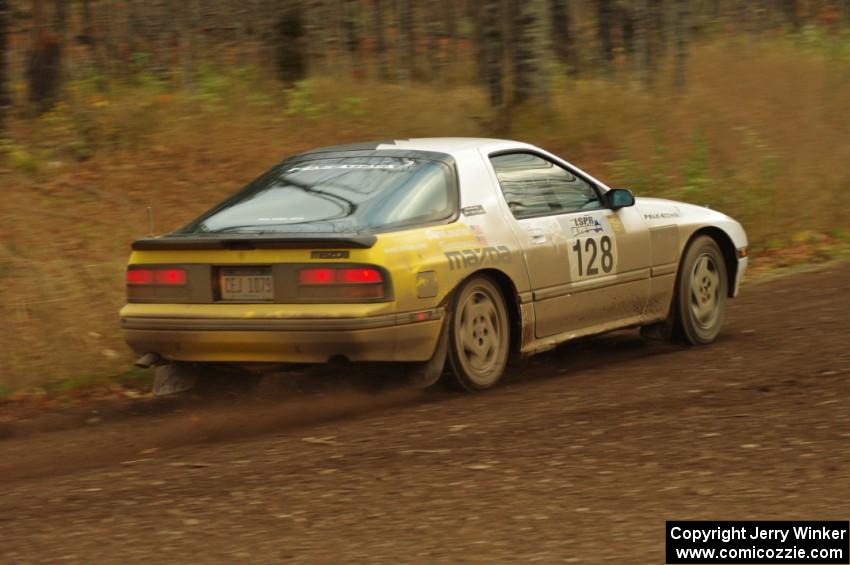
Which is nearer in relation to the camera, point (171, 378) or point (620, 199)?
point (171, 378)

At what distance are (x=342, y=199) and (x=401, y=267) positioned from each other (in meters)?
0.66

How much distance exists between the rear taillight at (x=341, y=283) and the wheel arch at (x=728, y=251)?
10.4ft

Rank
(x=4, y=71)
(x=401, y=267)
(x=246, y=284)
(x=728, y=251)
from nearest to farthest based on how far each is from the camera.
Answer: (x=401, y=267) < (x=246, y=284) < (x=728, y=251) < (x=4, y=71)

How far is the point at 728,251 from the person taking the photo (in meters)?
9.41

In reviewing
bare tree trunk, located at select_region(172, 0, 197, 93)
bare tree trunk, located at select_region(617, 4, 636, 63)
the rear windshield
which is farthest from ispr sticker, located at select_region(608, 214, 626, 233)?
bare tree trunk, located at select_region(617, 4, 636, 63)

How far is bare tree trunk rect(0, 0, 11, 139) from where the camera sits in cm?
1285

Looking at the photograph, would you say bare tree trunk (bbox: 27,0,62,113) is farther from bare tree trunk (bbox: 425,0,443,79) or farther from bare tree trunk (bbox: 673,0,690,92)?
bare tree trunk (bbox: 673,0,690,92)

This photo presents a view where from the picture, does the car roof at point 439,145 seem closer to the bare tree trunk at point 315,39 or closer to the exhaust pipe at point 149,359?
the exhaust pipe at point 149,359

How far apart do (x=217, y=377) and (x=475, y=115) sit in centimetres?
826

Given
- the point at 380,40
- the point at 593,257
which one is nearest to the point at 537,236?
the point at 593,257

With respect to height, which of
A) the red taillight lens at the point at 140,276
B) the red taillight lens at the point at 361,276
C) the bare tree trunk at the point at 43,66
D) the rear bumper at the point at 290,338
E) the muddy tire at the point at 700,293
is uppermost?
the bare tree trunk at the point at 43,66

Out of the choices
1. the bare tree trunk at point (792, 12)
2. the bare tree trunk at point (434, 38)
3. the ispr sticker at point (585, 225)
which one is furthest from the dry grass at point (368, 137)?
the bare tree trunk at point (792, 12)

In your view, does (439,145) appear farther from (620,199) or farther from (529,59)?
(529,59)

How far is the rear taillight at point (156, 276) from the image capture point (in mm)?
7215
